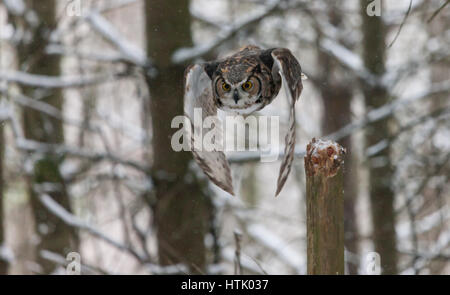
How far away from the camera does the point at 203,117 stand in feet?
7.64

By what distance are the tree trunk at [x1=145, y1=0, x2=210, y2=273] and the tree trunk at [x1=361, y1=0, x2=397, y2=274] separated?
5.12 ft

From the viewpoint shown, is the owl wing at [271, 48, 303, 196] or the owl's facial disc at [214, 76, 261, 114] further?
the owl's facial disc at [214, 76, 261, 114]

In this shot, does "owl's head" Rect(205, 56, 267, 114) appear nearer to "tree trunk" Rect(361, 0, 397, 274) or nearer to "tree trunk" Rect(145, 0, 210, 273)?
"tree trunk" Rect(145, 0, 210, 273)

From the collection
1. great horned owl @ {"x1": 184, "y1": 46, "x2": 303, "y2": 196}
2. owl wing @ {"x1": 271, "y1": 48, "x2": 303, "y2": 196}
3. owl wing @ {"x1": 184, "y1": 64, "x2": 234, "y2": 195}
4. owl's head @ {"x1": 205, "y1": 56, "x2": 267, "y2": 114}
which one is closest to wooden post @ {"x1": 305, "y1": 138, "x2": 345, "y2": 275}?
owl wing @ {"x1": 271, "y1": 48, "x2": 303, "y2": 196}

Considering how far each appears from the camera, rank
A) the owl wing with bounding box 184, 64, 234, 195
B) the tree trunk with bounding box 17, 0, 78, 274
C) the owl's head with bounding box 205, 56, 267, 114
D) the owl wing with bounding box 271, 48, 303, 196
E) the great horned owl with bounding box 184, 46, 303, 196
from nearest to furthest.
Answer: the owl wing with bounding box 271, 48, 303, 196, the owl wing with bounding box 184, 64, 234, 195, the great horned owl with bounding box 184, 46, 303, 196, the owl's head with bounding box 205, 56, 267, 114, the tree trunk with bounding box 17, 0, 78, 274

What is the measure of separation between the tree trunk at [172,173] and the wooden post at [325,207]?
2.04 metres

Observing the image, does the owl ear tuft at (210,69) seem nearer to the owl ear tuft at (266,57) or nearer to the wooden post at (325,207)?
the owl ear tuft at (266,57)

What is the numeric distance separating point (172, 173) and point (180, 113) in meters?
0.45

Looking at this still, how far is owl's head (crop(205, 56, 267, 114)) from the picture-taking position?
2361 mm

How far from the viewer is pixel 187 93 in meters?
2.16

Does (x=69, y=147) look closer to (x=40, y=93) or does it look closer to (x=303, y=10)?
(x=40, y=93)

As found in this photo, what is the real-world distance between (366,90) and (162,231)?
2.10m

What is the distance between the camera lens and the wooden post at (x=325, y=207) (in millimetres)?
1244
